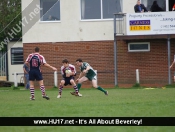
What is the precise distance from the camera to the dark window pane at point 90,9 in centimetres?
3712

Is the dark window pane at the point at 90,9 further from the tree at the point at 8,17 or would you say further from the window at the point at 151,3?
the tree at the point at 8,17

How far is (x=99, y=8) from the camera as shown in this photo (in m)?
37.0

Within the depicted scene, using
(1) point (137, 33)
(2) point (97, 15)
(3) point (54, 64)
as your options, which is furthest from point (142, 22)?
(3) point (54, 64)

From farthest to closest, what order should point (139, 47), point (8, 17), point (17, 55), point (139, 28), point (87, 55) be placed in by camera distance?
point (8, 17), point (17, 55), point (87, 55), point (139, 47), point (139, 28)

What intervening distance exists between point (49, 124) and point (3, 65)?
128ft

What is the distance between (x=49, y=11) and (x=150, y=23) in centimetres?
642

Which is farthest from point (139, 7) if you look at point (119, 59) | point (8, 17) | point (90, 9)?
point (8, 17)

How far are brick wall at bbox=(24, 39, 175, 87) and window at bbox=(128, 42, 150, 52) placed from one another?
19 cm

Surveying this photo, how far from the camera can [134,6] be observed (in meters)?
35.7

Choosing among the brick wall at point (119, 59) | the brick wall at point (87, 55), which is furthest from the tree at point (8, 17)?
the brick wall at point (119, 59)

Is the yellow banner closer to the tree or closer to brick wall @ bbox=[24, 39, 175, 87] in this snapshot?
brick wall @ bbox=[24, 39, 175, 87]

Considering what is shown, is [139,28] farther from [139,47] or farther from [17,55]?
[17,55]

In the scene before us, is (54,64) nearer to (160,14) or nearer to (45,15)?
(45,15)

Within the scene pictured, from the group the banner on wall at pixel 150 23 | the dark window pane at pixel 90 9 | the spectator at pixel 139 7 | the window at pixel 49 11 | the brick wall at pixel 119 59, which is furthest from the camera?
the window at pixel 49 11
